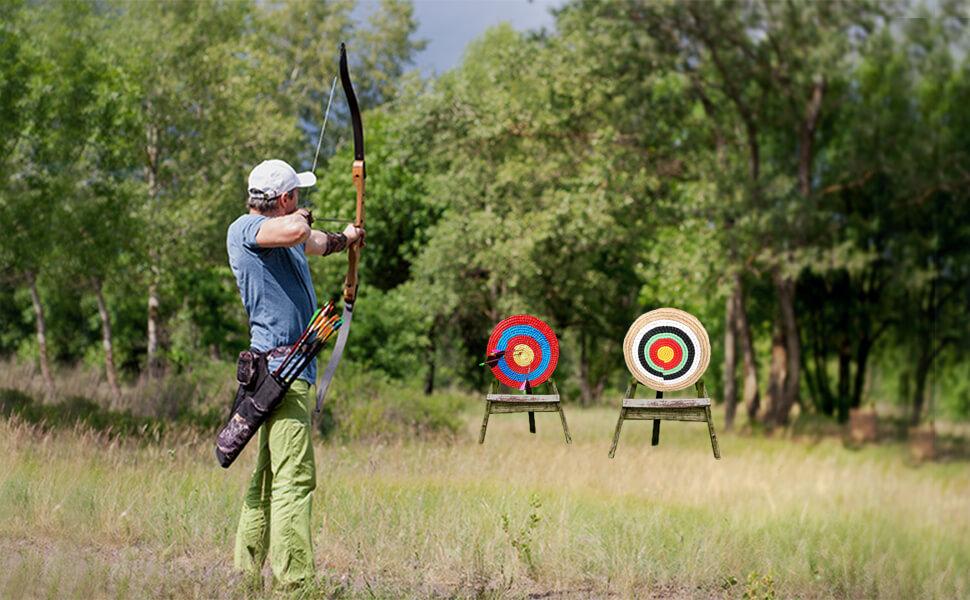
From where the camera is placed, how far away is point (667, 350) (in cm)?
391

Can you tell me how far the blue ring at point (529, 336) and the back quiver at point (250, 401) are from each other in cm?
100

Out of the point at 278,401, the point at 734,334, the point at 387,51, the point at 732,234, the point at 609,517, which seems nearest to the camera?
the point at 278,401

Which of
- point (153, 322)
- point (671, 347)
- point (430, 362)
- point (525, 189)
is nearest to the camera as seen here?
point (671, 347)

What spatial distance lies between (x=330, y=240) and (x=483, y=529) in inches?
80.3

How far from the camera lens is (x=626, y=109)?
13.6 m

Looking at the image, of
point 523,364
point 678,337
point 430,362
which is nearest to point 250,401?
point 523,364

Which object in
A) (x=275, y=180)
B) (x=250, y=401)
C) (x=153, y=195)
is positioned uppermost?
(x=153, y=195)

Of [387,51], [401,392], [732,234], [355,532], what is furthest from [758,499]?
[387,51]

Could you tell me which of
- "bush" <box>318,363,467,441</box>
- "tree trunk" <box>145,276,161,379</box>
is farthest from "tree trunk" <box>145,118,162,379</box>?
"bush" <box>318,363,467,441</box>

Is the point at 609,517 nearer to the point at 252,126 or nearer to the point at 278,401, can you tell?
the point at 278,401

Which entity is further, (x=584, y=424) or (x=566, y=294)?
(x=566, y=294)

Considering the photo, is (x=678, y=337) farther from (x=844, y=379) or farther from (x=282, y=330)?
(x=844, y=379)

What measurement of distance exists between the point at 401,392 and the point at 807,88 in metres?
7.36

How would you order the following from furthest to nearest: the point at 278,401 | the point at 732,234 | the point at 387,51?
the point at 387,51, the point at 732,234, the point at 278,401
